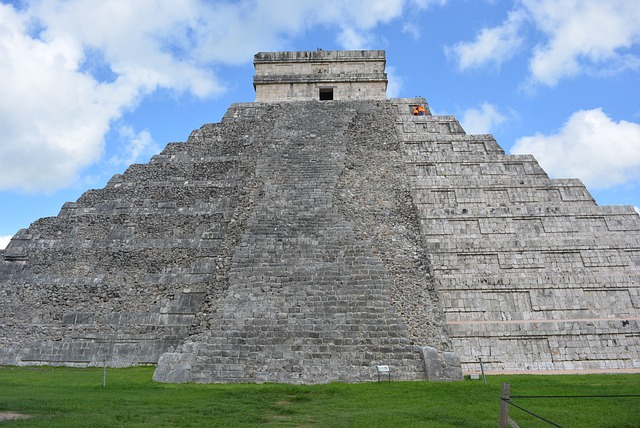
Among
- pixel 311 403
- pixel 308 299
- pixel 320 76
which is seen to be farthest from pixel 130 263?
pixel 320 76

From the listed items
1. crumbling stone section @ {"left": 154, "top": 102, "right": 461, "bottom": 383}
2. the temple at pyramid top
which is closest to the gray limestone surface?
crumbling stone section @ {"left": 154, "top": 102, "right": 461, "bottom": 383}

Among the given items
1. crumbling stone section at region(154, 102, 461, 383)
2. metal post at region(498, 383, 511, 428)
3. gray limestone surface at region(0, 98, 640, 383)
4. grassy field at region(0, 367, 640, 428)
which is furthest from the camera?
gray limestone surface at region(0, 98, 640, 383)

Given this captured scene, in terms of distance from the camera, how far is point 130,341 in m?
11.2

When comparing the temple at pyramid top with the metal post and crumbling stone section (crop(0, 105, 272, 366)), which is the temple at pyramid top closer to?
crumbling stone section (crop(0, 105, 272, 366))

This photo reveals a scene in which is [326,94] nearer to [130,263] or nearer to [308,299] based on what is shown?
[130,263]

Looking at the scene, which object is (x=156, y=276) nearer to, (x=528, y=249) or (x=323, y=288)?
(x=323, y=288)

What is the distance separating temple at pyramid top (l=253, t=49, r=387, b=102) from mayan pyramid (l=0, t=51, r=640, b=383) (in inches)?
148

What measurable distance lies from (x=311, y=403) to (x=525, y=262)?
7868 mm

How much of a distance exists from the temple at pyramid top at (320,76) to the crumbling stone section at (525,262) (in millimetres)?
5679

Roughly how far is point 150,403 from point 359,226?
698 centimetres

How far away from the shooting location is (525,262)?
1277cm

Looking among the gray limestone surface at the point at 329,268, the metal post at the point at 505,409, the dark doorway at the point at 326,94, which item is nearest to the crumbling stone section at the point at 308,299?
the gray limestone surface at the point at 329,268

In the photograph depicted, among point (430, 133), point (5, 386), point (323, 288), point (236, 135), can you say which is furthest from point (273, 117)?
point (5, 386)

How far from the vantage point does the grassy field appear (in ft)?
19.5
